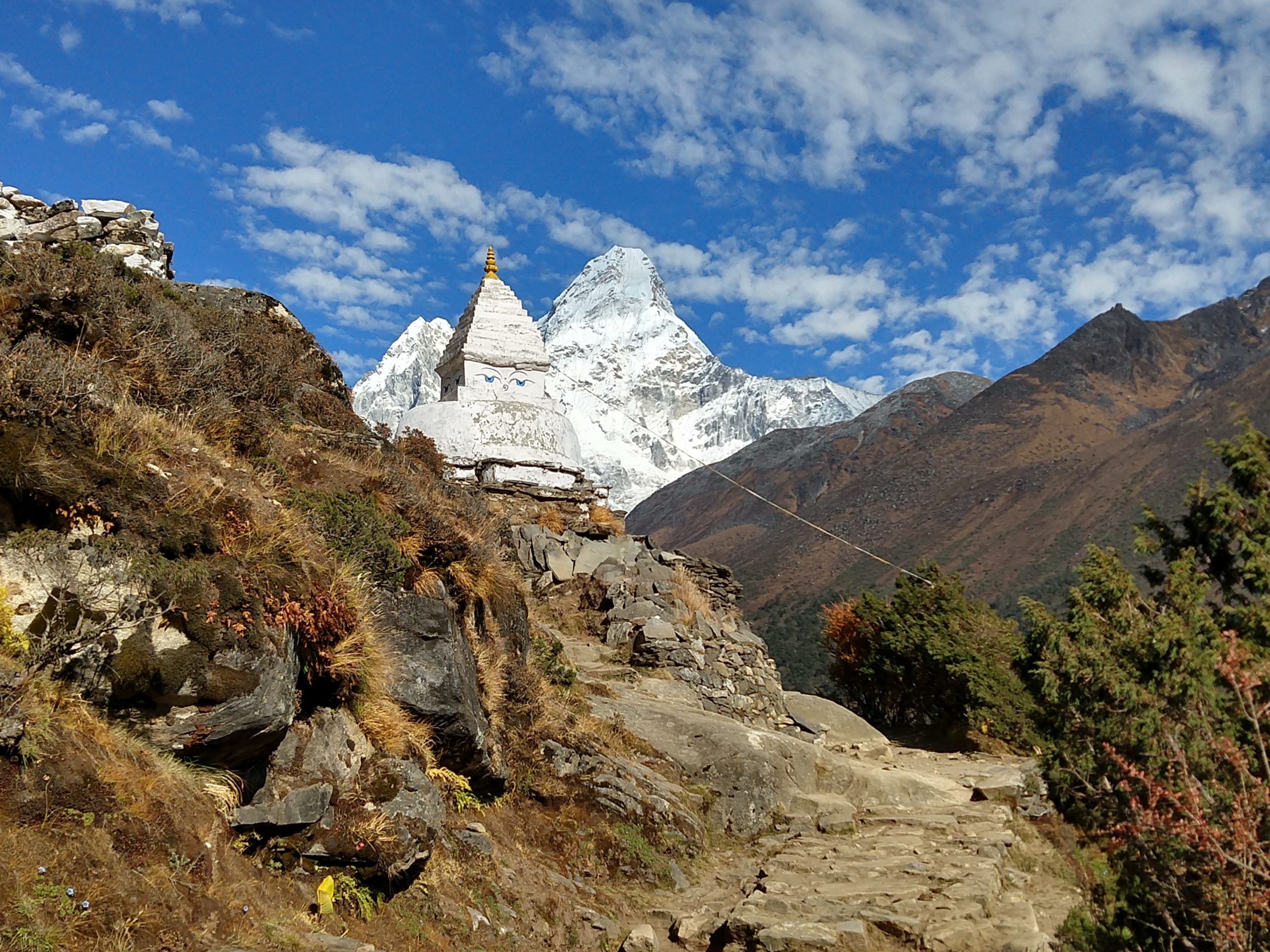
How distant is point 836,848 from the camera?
30.1 ft

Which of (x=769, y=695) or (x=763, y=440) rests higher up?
(x=763, y=440)

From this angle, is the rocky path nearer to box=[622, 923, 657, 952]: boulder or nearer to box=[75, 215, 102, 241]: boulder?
box=[622, 923, 657, 952]: boulder

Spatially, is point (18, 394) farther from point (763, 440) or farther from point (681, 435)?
point (681, 435)

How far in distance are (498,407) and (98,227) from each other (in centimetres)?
1106

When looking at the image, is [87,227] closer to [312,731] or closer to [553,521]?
[312,731]

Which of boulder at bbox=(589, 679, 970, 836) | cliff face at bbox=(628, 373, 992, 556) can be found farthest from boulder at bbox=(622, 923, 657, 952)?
cliff face at bbox=(628, 373, 992, 556)

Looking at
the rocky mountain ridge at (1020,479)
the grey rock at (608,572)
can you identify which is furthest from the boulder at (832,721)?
the rocky mountain ridge at (1020,479)

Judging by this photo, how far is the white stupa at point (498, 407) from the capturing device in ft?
65.7

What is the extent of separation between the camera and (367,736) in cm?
597

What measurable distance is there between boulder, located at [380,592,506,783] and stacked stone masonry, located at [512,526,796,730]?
6.10 m

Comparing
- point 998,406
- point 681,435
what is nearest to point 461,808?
point 998,406

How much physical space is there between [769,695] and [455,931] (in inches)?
373

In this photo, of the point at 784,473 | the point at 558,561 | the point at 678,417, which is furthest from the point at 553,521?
the point at 678,417

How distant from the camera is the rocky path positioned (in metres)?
7.01
